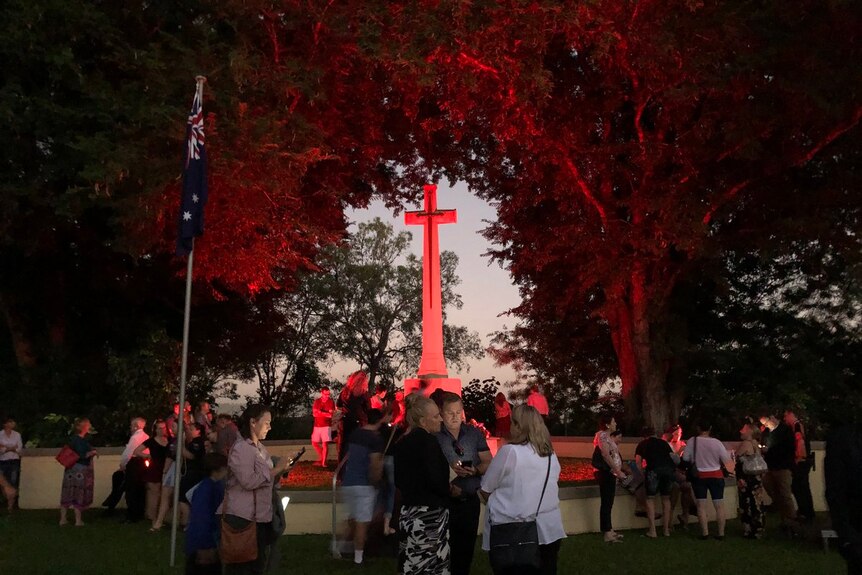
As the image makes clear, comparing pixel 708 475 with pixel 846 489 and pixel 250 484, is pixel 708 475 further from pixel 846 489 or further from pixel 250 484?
pixel 846 489

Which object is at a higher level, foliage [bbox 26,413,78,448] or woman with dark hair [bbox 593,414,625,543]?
foliage [bbox 26,413,78,448]

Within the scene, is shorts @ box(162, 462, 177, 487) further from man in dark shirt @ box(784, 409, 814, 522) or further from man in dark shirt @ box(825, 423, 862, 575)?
man in dark shirt @ box(825, 423, 862, 575)

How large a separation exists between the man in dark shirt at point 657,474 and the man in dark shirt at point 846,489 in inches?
363

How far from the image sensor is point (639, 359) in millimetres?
27719

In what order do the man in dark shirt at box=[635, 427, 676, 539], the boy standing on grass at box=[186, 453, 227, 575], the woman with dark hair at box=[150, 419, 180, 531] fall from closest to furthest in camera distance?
the boy standing on grass at box=[186, 453, 227, 575], the man in dark shirt at box=[635, 427, 676, 539], the woman with dark hair at box=[150, 419, 180, 531]

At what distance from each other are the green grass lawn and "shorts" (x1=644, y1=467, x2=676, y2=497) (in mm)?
776

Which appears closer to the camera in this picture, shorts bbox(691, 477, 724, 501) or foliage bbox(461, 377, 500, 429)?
shorts bbox(691, 477, 724, 501)

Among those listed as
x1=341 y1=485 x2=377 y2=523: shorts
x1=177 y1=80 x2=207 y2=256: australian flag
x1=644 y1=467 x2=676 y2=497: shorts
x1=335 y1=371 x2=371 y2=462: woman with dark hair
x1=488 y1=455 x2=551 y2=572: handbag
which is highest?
x1=177 y1=80 x2=207 y2=256: australian flag

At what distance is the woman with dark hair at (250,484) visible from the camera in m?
7.88

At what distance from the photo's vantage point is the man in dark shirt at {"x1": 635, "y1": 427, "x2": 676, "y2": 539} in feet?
49.8

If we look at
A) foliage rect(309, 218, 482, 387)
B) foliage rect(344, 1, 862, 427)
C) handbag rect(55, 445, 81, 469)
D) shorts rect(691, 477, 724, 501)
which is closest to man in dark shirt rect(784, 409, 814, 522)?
shorts rect(691, 477, 724, 501)

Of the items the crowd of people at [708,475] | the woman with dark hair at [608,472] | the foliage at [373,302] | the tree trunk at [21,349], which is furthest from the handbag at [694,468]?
the foliage at [373,302]

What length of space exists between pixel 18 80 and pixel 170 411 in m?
9.21

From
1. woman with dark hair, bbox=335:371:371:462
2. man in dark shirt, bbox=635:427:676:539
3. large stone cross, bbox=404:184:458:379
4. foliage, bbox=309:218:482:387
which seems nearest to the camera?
woman with dark hair, bbox=335:371:371:462
